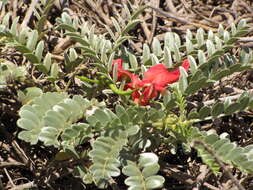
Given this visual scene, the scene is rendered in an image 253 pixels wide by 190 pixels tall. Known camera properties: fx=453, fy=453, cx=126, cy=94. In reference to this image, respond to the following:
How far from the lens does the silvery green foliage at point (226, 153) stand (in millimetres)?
1256

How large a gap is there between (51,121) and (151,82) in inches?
15.0

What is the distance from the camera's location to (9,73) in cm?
151

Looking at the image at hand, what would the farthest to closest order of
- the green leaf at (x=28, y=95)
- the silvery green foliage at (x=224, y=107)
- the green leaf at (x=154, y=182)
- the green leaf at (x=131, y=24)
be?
the green leaf at (x=131, y=24) → the green leaf at (x=28, y=95) → the silvery green foliage at (x=224, y=107) → the green leaf at (x=154, y=182)

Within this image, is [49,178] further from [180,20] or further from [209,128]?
[180,20]

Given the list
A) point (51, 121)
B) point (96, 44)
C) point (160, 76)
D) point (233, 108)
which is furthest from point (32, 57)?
point (233, 108)

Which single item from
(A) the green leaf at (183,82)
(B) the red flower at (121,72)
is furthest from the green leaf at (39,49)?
(A) the green leaf at (183,82)

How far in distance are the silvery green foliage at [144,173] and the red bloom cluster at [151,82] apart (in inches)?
8.8

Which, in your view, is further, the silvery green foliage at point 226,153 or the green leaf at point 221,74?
the green leaf at point 221,74

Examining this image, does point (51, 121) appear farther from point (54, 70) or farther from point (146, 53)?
point (146, 53)

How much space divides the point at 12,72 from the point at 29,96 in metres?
0.10

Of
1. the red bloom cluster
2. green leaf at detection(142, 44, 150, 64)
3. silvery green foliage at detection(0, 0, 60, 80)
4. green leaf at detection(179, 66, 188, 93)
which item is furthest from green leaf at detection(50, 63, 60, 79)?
green leaf at detection(179, 66, 188, 93)

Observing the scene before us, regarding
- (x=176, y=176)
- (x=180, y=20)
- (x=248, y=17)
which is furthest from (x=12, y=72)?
(x=248, y=17)

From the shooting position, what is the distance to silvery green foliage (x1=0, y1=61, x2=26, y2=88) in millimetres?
1503

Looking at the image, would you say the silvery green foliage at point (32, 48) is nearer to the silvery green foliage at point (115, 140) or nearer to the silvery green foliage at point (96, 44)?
the silvery green foliage at point (96, 44)
